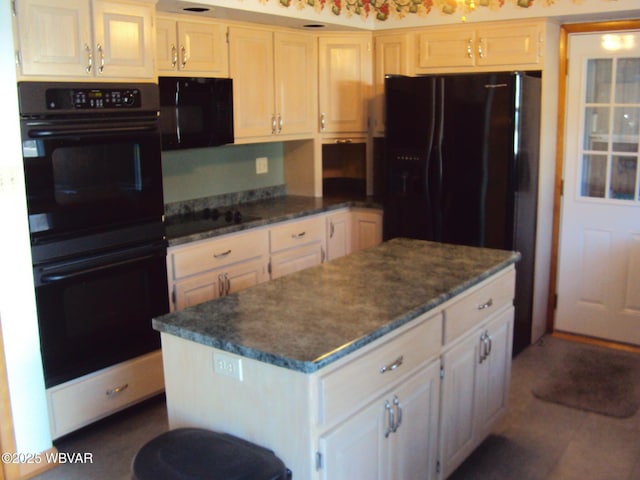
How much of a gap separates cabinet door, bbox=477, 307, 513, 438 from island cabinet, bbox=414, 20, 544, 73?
1855mm

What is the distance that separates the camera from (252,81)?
4219 mm

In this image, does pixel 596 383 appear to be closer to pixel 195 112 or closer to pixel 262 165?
pixel 262 165

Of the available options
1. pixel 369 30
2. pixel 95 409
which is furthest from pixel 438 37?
pixel 95 409

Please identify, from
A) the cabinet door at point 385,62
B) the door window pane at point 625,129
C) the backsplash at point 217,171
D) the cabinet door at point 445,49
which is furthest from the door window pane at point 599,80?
the backsplash at point 217,171

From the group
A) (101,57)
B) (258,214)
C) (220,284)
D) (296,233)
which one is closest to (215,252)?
(220,284)

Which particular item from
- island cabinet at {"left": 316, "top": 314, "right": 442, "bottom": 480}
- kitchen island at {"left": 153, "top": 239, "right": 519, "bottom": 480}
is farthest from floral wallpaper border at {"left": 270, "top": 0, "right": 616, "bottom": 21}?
island cabinet at {"left": 316, "top": 314, "right": 442, "bottom": 480}

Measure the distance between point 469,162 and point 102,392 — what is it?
8.00 feet

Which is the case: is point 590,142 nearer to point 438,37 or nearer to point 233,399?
point 438,37

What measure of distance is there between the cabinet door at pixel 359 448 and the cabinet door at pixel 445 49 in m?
2.86

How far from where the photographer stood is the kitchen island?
6.28 feet

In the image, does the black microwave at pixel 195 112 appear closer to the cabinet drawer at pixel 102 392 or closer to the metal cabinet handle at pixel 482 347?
the cabinet drawer at pixel 102 392

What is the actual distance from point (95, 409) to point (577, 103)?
3.44 m

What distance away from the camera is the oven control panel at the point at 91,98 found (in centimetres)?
A: 286

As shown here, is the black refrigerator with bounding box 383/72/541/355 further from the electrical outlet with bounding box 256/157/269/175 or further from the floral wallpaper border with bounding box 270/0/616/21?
the electrical outlet with bounding box 256/157/269/175
